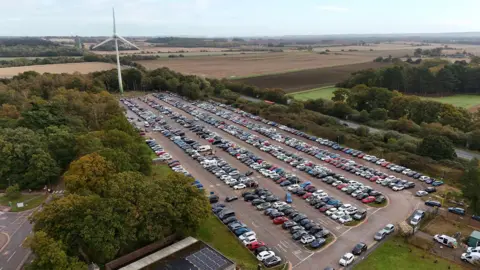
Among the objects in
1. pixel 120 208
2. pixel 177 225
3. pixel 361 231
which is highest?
pixel 120 208

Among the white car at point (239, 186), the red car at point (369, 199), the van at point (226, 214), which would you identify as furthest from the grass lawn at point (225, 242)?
the red car at point (369, 199)

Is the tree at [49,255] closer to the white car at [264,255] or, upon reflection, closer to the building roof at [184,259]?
the building roof at [184,259]

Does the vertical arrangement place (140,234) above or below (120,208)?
below

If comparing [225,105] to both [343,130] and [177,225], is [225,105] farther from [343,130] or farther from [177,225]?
[177,225]

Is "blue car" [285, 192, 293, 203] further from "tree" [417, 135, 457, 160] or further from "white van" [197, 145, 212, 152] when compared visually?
"tree" [417, 135, 457, 160]

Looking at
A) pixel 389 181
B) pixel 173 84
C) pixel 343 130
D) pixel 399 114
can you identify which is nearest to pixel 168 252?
pixel 389 181

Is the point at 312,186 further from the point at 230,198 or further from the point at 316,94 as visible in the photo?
the point at 316,94

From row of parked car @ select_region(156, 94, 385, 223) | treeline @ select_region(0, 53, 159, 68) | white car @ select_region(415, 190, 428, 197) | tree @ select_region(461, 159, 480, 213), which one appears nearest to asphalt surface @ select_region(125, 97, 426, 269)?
white car @ select_region(415, 190, 428, 197)
